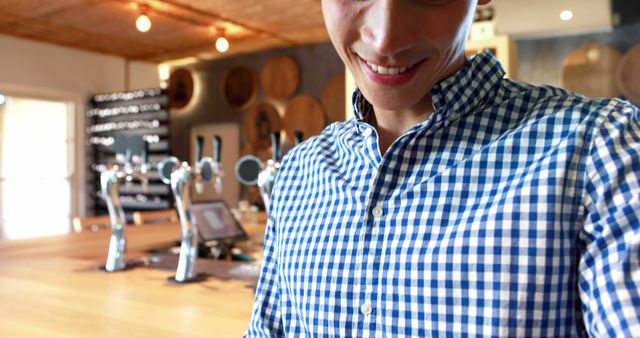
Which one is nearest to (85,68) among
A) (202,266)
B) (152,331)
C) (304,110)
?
(304,110)

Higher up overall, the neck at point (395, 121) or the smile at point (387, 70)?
the smile at point (387, 70)

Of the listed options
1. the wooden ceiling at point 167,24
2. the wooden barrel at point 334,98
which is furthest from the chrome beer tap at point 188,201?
the wooden barrel at point 334,98

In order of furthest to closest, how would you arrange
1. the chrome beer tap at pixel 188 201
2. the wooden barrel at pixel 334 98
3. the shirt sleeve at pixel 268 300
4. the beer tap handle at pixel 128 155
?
the wooden barrel at pixel 334 98
the beer tap handle at pixel 128 155
the chrome beer tap at pixel 188 201
the shirt sleeve at pixel 268 300

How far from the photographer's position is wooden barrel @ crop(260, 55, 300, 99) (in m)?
7.93

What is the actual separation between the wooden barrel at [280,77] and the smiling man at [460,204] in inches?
280

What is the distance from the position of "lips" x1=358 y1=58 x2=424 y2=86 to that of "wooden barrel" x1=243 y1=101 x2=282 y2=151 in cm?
727

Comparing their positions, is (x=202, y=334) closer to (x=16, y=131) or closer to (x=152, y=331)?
(x=152, y=331)

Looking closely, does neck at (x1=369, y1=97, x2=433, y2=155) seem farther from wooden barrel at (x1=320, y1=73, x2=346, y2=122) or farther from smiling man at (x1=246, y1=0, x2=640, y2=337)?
wooden barrel at (x1=320, y1=73, x2=346, y2=122)

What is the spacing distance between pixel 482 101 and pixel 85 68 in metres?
8.26

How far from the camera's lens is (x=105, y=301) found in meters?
1.65

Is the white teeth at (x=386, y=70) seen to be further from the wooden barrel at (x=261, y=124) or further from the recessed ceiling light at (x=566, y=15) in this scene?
the wooden barrel at (x=261, y=124)

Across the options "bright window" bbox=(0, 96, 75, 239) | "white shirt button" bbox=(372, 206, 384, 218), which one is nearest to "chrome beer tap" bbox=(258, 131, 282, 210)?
"white shirt button" bbox=(372, 206, 384, 218)

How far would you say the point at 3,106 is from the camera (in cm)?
919

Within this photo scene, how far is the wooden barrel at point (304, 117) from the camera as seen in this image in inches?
300
